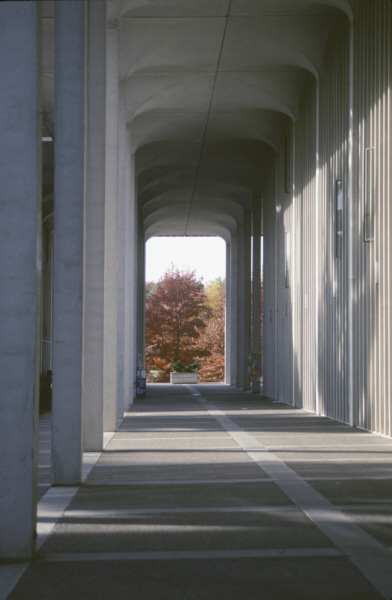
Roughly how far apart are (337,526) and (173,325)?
44.9 metres

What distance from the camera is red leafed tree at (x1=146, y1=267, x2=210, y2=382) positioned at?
1997 inches

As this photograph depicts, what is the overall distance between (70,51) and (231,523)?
4.16 meters

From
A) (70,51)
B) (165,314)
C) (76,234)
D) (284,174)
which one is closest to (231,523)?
(76,234)

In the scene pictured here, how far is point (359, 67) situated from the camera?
1495 centimetres

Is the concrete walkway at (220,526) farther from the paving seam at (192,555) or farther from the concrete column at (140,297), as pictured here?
the concrete column at (140,297)

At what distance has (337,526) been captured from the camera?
5906 mm

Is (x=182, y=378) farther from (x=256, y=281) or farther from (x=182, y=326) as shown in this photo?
(x=256, y=281)

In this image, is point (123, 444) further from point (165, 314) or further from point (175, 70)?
point (165, 314)

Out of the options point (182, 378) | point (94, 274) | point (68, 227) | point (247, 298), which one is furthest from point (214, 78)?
point (182, 378)

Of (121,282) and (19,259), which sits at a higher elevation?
(121,282)

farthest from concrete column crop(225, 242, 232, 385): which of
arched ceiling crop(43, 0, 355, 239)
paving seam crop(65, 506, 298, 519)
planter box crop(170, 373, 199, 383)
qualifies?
paving seam crop(65, 506, 298, 519)

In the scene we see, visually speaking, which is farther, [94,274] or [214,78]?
[214,78]

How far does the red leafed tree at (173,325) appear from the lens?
50.7 meters

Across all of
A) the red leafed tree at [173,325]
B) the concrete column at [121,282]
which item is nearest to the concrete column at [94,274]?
→ the concrete column at [121,282]
